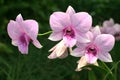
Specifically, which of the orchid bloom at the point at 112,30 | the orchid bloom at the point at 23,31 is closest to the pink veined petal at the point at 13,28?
the orchid bloom at the point at 23,31

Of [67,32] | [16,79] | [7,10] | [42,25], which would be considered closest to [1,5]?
[7,10]

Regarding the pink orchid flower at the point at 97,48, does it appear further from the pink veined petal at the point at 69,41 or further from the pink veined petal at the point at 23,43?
the pink veined petal at the point at 23,43

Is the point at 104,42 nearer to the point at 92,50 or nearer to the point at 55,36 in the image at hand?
the point at 92,50

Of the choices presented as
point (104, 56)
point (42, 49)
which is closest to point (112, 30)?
point (42, 49)

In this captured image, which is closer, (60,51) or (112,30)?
(60,51)

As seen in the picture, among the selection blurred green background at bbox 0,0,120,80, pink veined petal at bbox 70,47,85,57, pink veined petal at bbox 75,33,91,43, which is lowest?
blurred green background at bbox 0,0,120,80

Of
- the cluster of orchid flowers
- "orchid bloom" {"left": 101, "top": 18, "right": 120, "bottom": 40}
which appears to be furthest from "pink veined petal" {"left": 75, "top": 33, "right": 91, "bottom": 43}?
"orchid bloom" {"left": 101, "top": 18, "right": 120, "bottom": 40}

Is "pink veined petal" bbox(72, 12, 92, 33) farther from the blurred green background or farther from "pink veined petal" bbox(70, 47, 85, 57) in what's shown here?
the blurred green background
